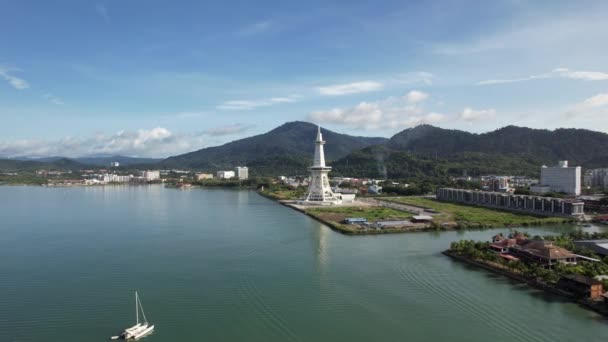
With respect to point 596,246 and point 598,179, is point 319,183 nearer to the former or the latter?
point 596,246

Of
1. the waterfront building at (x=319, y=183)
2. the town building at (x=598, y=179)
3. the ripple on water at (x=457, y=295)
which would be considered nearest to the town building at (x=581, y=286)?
the ripple on water at (x=457, y=295)

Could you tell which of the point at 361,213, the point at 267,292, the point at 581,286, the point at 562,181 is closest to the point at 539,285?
the point at 581,286

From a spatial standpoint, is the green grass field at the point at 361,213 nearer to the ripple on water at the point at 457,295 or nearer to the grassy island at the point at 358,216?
the grassy island at the point at 358,216

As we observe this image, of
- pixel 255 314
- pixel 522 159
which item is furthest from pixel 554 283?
pixel 522 159

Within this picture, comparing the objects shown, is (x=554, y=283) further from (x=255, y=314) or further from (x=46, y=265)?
(x=46, y=265)

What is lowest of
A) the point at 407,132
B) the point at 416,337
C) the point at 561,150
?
the point at 416,337

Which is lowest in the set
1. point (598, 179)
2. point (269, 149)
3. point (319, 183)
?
point (598, 179)
